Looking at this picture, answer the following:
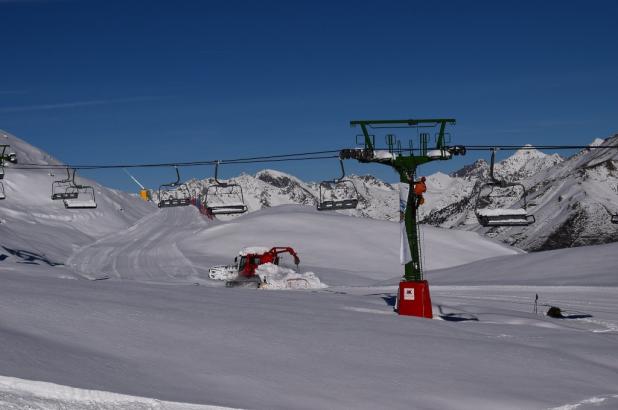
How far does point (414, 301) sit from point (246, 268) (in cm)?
1756

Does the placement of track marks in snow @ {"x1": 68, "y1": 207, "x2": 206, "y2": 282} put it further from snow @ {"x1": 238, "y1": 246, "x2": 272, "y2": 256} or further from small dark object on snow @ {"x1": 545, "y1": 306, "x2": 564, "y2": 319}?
small dark object on snow @ {"x1": 545, "y1": 306, "x2": 564, "y2": 319}

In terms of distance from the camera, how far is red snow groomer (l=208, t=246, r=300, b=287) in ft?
109

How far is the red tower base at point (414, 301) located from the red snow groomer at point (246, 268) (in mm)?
16036

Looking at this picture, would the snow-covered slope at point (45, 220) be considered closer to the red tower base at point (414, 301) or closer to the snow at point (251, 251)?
the snow at point (251, 251)

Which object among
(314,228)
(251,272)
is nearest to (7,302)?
(251,272)

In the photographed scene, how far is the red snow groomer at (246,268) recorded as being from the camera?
33281mm

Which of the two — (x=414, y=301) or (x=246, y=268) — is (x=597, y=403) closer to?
(x=414, y=301)

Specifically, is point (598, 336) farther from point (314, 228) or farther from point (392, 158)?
point (314, 228)

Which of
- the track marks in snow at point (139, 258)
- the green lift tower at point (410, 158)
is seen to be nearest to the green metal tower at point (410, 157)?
the green lift tower at point (410, 158)

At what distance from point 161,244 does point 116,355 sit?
201ft

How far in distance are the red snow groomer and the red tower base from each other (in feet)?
52.6

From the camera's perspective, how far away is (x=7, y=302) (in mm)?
10398

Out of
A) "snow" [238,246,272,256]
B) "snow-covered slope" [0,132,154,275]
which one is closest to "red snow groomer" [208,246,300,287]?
"snow" [238,246,272,256]

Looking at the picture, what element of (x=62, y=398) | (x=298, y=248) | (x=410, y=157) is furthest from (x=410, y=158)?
(x=298, y=248)
